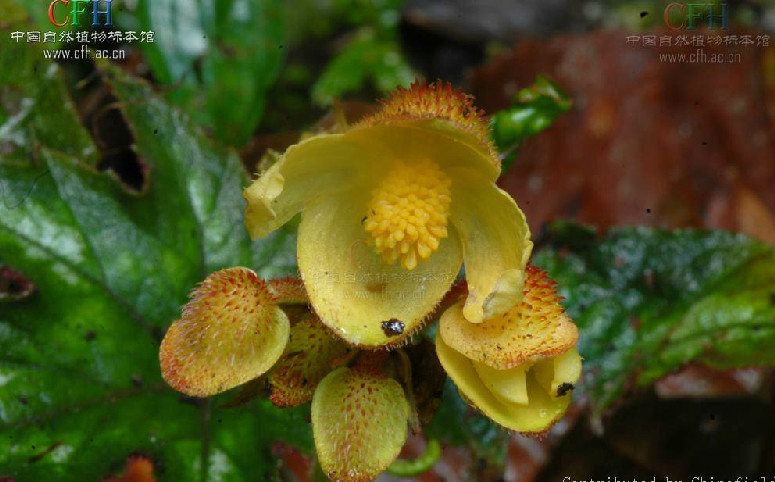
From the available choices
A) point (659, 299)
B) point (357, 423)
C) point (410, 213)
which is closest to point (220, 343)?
point (357, 423)

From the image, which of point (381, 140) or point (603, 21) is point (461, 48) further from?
point (381, 140)

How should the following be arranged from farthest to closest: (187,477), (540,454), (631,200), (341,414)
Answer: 1. (631,200)
2. (540,454)
3. (187,477)
4. (341,414)

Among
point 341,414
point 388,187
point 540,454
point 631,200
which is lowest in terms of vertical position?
point 540,454

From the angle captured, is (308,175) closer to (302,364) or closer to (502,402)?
(302,364)

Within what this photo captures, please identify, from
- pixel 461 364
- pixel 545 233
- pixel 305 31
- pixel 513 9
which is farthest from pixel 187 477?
pixel 513 9

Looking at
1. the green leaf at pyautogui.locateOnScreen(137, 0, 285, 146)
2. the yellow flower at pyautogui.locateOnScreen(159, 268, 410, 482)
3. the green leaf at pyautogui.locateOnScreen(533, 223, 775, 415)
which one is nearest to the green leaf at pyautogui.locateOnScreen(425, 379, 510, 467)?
the green leaf at pyautogui.locateOnScreen(533, 223, 775, 415)

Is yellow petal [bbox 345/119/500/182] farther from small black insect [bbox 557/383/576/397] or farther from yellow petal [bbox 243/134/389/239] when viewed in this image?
small black insect [bbox 557/383/576/397]
